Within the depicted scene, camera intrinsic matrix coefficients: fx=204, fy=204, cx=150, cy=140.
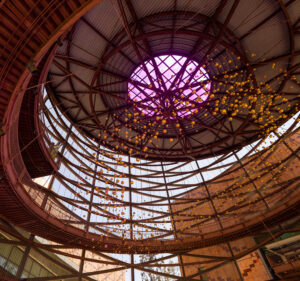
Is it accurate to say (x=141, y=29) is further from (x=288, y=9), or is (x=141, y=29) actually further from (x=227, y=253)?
(x=227, y=253)

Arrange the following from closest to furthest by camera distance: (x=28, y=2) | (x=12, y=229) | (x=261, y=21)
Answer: (x=28, y=2) < (x=12, y=229) < (x=261, y=21)

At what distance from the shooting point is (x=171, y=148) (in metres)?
31.6

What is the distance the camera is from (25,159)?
1775 cm

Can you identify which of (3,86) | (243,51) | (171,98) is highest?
(243,51)

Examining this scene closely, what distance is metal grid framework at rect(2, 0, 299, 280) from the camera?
58.5 ft

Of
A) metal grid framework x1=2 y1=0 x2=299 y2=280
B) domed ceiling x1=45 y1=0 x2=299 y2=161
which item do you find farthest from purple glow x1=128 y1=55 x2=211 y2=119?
metal grid framework x1=2 y1=0 x2=299 y2=280

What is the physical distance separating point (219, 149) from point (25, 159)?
83.0 feet

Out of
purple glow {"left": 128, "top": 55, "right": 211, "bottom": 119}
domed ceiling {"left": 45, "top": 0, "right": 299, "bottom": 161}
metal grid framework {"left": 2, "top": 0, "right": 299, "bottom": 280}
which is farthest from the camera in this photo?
purple glow {"left": 128, "top": 55, "right": 211, "bottom": 119}

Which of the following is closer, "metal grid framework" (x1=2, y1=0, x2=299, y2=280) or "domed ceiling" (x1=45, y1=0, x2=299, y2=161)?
"domed ceiling" (x1=45, y1=0, x2=299, y2=161)

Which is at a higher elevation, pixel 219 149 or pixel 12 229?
pixel 219 149

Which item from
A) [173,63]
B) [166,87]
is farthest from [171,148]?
[173,63]

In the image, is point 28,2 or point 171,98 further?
point 171,98

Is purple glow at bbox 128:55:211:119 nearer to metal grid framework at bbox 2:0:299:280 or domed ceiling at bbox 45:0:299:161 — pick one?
domed ceiling at bbox 45:0:299:161

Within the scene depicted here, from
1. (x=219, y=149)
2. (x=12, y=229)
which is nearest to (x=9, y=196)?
(x=12, y=229)
